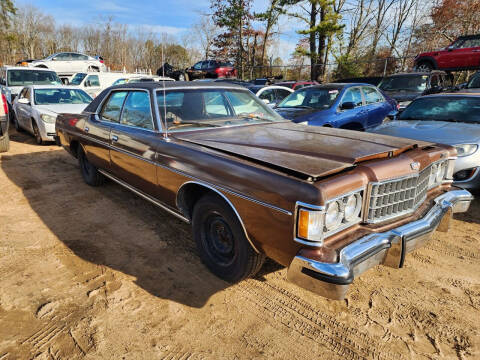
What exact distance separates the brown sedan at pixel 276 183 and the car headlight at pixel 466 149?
50.6 inches

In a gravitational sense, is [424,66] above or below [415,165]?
above

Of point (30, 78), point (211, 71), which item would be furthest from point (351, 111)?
point (211, 71)

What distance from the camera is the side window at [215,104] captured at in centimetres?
346

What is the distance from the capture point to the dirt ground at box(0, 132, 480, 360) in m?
2.03

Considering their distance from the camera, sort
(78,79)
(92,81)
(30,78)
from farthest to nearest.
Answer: (78,79) → (92,81) → (30,78)

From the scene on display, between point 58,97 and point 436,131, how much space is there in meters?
8.70

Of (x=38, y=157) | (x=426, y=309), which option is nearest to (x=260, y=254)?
(x=426, y=309)

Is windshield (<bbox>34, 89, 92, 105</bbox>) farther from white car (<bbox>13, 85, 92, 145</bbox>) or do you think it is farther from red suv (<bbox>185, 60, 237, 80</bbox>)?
red suv (<bbox>185, 60, 237, 80</bbox>)

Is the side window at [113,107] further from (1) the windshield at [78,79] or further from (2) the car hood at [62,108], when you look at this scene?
(1) the windshield at [78,79]

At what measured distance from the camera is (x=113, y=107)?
13.3 ft

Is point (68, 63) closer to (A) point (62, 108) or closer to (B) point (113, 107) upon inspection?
(A) point (62, 108)

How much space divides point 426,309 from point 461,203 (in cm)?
111

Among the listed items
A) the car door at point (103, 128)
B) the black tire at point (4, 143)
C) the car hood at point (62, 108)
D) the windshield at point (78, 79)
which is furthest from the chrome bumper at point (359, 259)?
the windshield at point (78, 79)

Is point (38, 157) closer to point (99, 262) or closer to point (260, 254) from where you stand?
point (99, 262)
